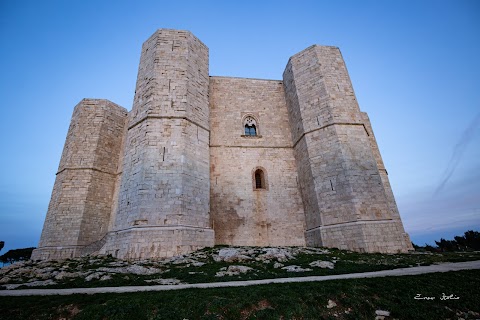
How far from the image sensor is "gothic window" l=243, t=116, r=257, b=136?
51.7ft

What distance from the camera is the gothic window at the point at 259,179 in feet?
47.0

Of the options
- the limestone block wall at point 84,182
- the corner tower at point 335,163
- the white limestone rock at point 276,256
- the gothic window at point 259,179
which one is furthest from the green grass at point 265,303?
the limestone block wall at point 84,182

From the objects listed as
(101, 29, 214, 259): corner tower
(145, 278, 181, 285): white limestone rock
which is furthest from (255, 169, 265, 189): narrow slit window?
(145, 278, 181, 285): white limestone rock

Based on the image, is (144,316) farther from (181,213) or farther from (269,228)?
(269,228)

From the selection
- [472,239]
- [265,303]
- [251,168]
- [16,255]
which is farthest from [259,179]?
[16,255]

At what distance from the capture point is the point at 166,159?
10930 millimetres

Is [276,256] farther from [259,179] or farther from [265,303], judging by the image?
[259,179]

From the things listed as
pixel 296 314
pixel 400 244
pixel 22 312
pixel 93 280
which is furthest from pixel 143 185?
pixel 400 244

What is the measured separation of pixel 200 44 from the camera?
15.0 metres

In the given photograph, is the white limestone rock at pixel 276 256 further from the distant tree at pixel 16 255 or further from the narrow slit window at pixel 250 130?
the distant tree at pixel 16 255

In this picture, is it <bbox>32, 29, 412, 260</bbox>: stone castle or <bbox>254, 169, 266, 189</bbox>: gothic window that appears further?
<bbox>254, 169, 266, 189</bbox>: gothic window

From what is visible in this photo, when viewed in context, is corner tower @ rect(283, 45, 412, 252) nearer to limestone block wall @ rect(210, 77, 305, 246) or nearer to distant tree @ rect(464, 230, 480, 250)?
limestone block wall @ rect(210, 77, 305, 246)

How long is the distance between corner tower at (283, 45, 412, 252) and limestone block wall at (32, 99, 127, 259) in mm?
13814

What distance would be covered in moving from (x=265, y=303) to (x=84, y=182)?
→ 16.2 meters
